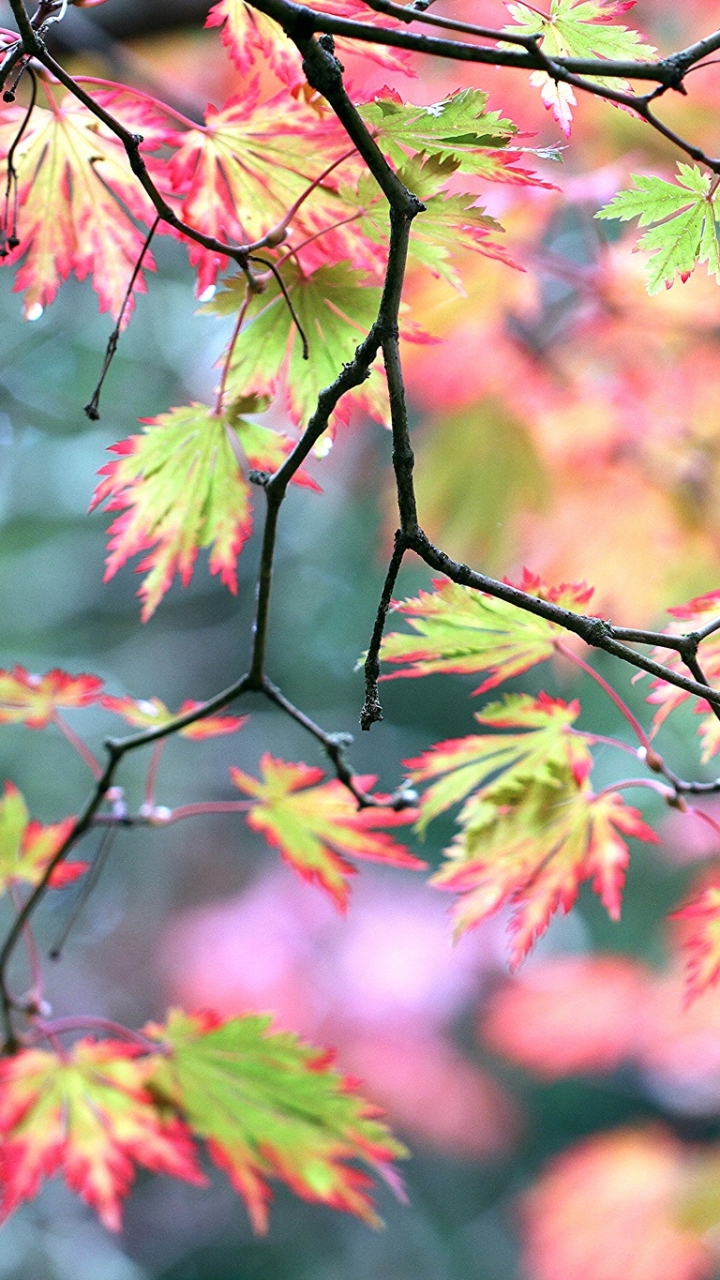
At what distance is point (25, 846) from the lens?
76 centimetres

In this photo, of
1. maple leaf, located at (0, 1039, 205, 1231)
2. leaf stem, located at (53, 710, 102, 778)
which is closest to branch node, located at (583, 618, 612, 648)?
leaf stem, located at (53, 710, 102, 778)

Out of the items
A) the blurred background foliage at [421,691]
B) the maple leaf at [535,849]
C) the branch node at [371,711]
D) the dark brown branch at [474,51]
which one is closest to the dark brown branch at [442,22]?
the dark brown branch at [474,51]

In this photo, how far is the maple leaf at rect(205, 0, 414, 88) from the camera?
0.46 m

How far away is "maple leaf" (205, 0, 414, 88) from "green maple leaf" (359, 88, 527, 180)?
5cm

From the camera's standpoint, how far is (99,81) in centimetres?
48

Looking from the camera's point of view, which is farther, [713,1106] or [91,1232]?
[91,1232]

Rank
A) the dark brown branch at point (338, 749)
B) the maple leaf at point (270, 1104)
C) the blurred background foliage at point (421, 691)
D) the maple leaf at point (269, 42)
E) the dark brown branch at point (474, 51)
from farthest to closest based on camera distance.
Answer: the blurred background foliage at point (421, 691) < the maple leaf at point (270, 1104) < the dark brown branch at point (338, 749) < the maple leaf at point (269, 42) < the dark brown branch at point (474, 51)

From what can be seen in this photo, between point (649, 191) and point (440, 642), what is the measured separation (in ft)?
0.74

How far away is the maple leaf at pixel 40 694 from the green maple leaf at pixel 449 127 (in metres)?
0.40

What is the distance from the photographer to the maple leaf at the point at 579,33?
0.42 meters

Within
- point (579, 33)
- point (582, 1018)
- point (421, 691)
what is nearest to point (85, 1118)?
point (579, 33)

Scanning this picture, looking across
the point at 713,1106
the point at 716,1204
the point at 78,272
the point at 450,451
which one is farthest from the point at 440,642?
the point at 713,1106

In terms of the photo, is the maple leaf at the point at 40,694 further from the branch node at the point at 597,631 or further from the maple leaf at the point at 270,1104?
the branch node at the point at 597,631

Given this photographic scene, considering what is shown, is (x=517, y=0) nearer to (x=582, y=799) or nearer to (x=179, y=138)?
(x=179, y=138)
